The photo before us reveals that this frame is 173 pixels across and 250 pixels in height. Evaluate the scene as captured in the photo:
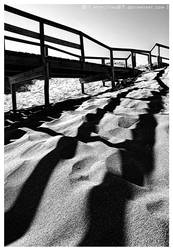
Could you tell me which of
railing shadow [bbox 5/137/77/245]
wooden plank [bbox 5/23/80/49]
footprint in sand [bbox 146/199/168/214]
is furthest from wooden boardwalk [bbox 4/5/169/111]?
footprint in sand [bbox 146/199/168/214]

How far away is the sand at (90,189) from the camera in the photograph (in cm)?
106

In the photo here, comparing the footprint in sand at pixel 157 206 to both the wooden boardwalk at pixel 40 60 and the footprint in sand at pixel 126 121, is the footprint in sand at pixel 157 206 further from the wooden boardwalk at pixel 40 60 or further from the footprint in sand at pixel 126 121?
the wooden boardwalk at pixel 40 60

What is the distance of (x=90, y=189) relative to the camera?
1329 mm

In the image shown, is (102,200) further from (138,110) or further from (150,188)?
(138,110)

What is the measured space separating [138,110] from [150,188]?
1763 mm

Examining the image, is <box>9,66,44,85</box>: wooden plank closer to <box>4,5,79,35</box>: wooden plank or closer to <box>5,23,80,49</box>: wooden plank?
<box>5,23,80,49</box>: wooden plank

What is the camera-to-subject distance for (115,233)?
3.44 feet

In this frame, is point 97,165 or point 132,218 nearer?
point 132,218

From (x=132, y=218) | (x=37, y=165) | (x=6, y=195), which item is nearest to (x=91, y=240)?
(x=132, y=218)

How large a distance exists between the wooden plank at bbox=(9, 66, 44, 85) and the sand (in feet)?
10.1

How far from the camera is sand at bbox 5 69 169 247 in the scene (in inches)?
41.8

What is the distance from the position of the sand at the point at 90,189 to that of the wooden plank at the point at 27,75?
307 centimetres

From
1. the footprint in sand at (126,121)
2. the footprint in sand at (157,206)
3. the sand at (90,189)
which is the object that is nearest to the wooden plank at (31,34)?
the sand at (90,189)

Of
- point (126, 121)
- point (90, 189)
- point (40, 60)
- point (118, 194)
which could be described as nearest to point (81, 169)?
point (90, 189)
